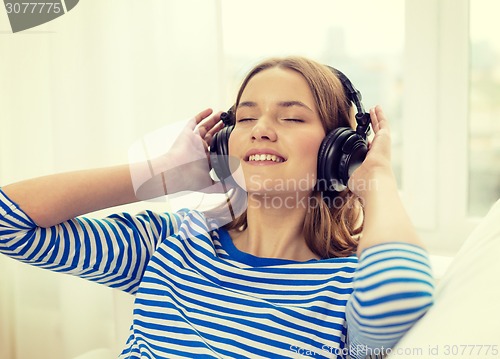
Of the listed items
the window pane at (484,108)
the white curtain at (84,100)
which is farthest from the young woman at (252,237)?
the window pane at (484,108)

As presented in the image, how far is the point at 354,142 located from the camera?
110cm

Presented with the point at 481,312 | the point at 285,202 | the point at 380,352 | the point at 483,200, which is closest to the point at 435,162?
the point at 483,200

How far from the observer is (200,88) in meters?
1.71

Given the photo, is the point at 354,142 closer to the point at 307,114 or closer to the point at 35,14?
the point at 307,114

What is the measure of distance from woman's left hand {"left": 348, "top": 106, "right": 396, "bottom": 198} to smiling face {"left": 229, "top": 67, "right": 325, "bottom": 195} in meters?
0.09

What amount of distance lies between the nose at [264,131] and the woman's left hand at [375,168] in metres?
0.16

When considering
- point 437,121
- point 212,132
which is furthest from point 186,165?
point 437,121

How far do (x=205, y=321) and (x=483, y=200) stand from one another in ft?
3.23

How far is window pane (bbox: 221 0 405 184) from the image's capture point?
5.87 feet

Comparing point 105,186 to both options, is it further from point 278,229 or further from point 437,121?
point 437,121

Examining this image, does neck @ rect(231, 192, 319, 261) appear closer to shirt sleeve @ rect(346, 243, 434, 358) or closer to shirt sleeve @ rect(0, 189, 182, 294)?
shirt sleeve @ rect(0, 189, 182, 294)

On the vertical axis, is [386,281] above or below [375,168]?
below

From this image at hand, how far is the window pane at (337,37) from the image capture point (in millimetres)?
1788

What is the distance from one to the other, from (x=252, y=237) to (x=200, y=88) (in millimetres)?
624
